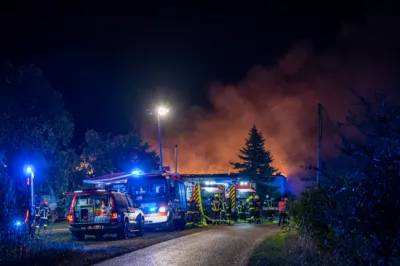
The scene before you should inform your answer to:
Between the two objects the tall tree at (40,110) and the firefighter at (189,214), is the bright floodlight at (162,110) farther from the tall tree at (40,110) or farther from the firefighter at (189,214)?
the tall tree at (40,110)

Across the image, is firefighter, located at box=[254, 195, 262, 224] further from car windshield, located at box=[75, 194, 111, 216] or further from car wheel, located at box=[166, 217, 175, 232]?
car windshield, located at box=[75, 194, 111, 216]

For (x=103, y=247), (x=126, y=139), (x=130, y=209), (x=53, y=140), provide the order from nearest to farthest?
(x=103, y=247) < (x=130, y=209) < (x=53, y=140) < (x=126, y=139)

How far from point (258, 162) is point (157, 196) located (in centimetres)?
3849

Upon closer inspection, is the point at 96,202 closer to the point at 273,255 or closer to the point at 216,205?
the point at 273,255

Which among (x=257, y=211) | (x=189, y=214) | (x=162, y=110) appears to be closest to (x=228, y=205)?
(x=257, y=211)

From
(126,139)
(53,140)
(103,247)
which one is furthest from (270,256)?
(126,139)

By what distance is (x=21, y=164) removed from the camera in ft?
46.1

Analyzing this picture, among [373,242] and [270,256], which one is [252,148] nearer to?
[270,256]

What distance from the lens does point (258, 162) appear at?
202ft

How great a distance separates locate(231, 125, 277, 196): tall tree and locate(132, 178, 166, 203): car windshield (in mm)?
36649

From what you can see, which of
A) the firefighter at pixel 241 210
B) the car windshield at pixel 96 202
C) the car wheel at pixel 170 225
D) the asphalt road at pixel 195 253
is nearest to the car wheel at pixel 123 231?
the car windshield at pixel 96 202

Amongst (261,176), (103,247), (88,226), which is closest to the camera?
(103,247)

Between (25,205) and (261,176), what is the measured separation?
4952cm

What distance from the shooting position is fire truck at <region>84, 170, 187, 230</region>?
2367cm
